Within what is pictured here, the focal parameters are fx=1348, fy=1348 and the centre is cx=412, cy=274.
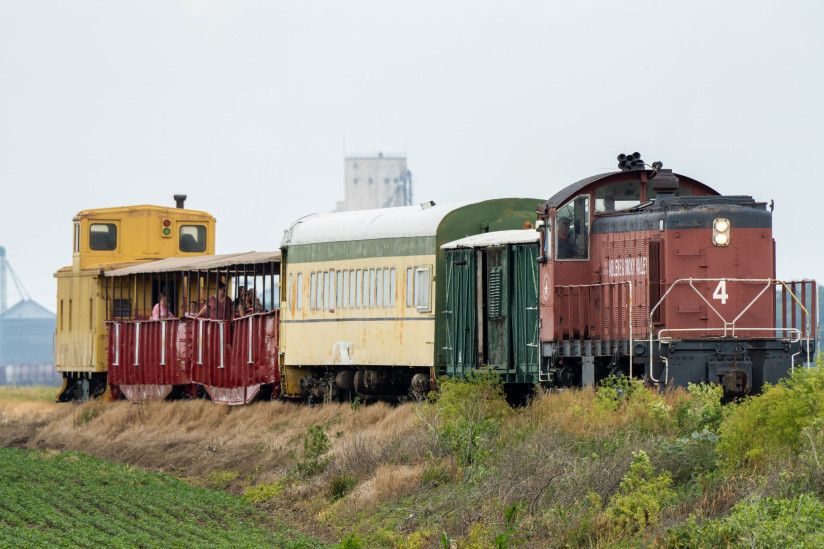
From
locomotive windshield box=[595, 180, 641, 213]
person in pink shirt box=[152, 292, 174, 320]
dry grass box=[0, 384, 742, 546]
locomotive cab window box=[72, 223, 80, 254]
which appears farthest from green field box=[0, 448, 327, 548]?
locomotive cab window box=[72, 223, 80, 254]

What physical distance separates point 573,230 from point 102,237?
20896mm

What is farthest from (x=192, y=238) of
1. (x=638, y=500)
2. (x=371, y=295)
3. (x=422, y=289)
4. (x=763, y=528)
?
(x=763, y=528)

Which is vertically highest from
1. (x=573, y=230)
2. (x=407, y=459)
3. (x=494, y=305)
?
(x=573, y=230)

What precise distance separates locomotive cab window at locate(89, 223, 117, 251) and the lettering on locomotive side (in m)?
21.2

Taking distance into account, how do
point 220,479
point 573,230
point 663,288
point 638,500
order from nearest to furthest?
point 638,500 < point 663,288 < point 573,230 < point 220,479

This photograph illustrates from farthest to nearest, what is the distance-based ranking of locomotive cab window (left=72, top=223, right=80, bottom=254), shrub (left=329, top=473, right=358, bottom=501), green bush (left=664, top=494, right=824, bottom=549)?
locomotive cab window (left=72, top=223, right=80, bottom=254) < shrub (left=329, top=473, right=358, bottom=501) < green bush (left=664, top=494, right=824, bottom=549)

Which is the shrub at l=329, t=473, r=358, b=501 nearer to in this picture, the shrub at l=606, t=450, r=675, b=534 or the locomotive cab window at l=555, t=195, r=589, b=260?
the locomotive cab window at l=555, t=195, r=589, b=260

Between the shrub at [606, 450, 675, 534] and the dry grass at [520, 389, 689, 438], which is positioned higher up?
the dry grass at [520, 389, 689, 438]

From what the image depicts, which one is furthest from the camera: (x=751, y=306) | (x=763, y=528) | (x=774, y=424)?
(x=751, y=306)

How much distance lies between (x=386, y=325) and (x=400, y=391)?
2.02m

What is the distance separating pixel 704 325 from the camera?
19375 millimetres

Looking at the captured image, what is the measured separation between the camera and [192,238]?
3984 centimetres

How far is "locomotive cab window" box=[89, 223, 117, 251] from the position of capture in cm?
3809

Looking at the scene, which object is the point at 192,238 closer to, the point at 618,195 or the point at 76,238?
the point at 76,238
